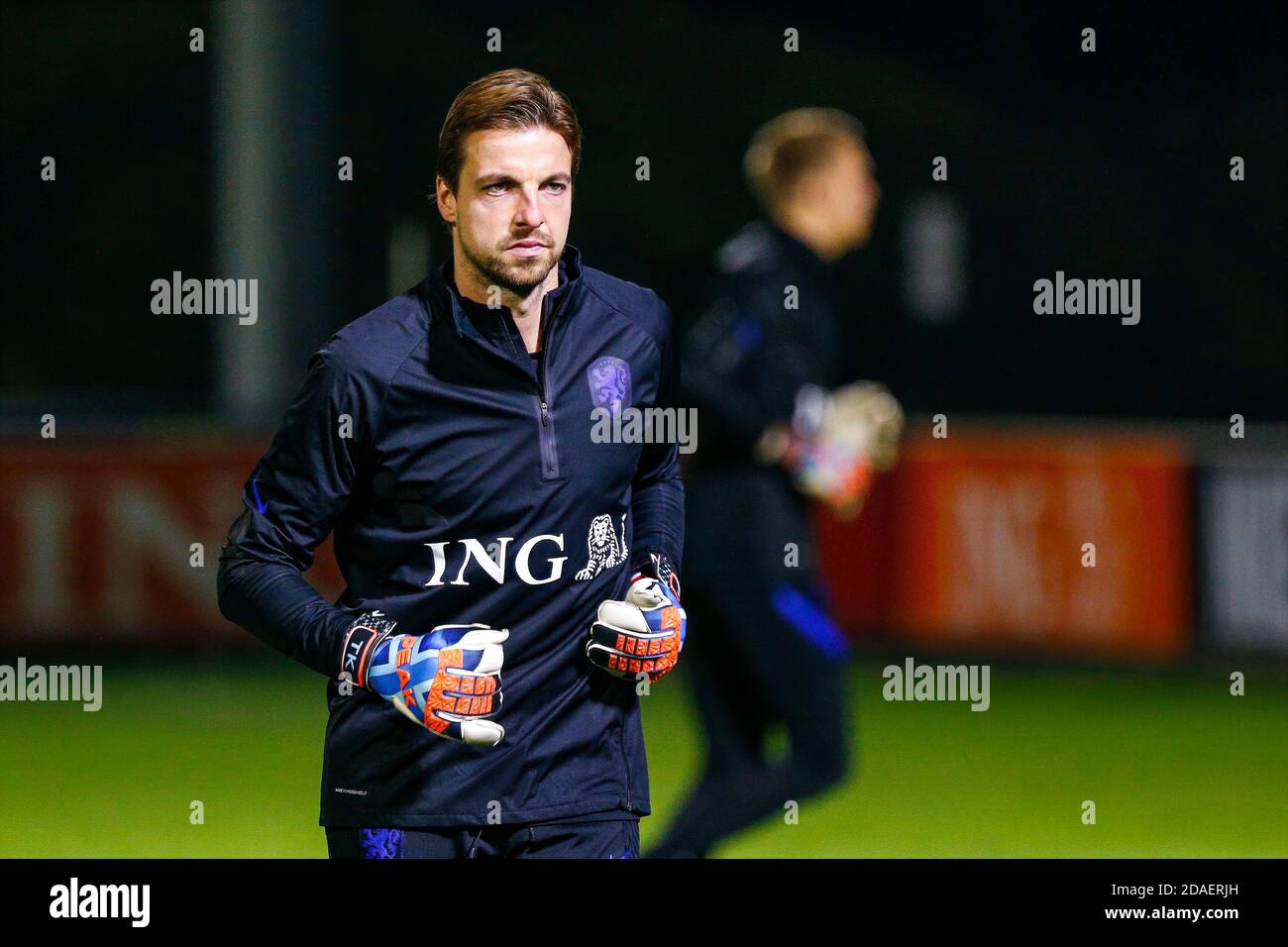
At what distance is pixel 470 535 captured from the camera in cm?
407

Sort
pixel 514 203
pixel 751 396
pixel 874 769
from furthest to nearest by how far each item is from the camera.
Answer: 1. pixel 874 769
2. pixel 751 396
3. pixel 514 203

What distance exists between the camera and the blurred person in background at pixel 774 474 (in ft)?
20.8

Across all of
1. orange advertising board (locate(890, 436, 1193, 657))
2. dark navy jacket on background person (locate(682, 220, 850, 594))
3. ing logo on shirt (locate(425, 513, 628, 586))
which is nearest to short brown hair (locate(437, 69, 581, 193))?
ing logo on shirt (locate(425, 513, 628, 586))

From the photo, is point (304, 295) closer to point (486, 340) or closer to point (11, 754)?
point (11, 754)

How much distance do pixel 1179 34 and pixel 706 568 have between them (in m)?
22.7

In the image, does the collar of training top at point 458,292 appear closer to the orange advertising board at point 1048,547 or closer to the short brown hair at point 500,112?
the short brown hair at point 500,112

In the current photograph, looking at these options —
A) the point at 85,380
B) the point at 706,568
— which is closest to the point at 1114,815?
the point at 706,568

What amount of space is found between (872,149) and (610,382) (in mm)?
22432
